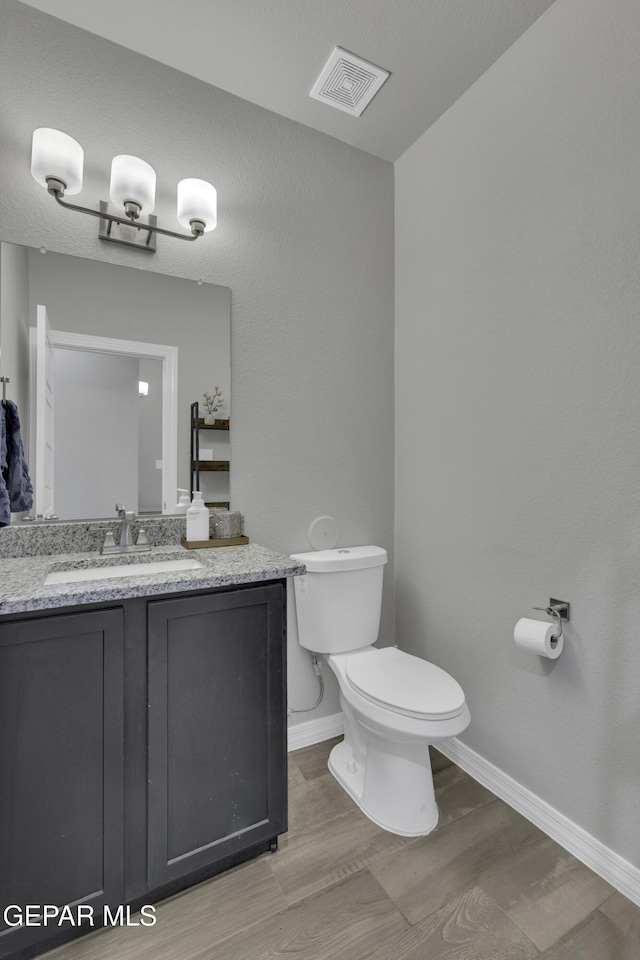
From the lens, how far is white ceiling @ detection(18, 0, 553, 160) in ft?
5.06

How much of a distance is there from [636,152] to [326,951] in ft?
7.39

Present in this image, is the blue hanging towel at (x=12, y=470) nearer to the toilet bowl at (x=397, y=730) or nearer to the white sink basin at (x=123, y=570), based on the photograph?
the white sink basin at (x=123, y=570)

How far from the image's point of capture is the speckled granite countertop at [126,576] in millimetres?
1082

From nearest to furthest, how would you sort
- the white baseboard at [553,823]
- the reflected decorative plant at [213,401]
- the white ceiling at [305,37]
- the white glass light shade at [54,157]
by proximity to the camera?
the white baseboard at [553,823]
the white glass light shade at [54,157]
the white ceiling at [305,37]
the reflected decorative plant at [213,401]

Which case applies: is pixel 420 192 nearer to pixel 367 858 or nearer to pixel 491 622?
pixel 491 622

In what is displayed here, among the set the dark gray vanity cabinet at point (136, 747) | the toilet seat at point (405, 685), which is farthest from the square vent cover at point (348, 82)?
the toilet seat at point (405, 685)

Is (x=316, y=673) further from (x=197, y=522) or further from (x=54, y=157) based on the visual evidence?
(x=54, y=157)

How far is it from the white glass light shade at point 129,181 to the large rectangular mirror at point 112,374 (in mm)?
218

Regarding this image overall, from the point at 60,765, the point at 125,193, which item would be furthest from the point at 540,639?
the point at 125,193

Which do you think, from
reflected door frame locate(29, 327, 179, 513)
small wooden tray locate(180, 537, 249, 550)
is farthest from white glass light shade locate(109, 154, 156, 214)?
small wooden tray locate(180, 537, 249, 550)

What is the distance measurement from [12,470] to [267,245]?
1277 mm

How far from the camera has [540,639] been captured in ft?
4.81

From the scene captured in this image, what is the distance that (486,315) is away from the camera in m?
1.80

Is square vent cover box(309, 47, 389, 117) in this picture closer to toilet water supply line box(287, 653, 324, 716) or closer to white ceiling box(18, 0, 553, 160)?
white ceiling box(18, 0, 553, 160)
